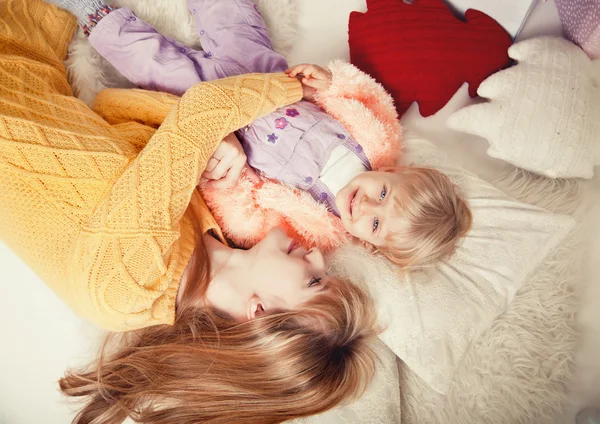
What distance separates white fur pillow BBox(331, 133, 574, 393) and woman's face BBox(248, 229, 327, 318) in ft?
0.40

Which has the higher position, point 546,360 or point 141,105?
point 141,105

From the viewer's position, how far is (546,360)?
1.14 m

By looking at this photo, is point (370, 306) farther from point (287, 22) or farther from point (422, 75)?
point (287, 22)

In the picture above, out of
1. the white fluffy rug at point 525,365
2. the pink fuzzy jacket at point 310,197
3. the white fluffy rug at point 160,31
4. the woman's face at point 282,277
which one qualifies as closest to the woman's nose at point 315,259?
the woman's face at point 282,277

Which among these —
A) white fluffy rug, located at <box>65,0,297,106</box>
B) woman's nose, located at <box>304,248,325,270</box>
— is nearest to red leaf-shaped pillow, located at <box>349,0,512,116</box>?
white fluffy rug, located at <box>65,0,297,106</box>

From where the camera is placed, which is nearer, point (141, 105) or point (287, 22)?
point (141, 105)

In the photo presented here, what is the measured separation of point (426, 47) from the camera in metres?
1.24

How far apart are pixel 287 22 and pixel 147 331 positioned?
99 centimetres

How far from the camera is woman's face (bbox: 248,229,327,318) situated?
39.4 inches

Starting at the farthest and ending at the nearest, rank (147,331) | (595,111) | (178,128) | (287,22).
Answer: (287,22) → (595,111) → (147,331) → (178,128)

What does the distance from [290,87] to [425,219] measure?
0.48 meters

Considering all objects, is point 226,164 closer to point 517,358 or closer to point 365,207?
point 365,207

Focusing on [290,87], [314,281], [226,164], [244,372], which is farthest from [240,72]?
[244,372]

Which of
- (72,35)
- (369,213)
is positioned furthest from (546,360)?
(72,35)
